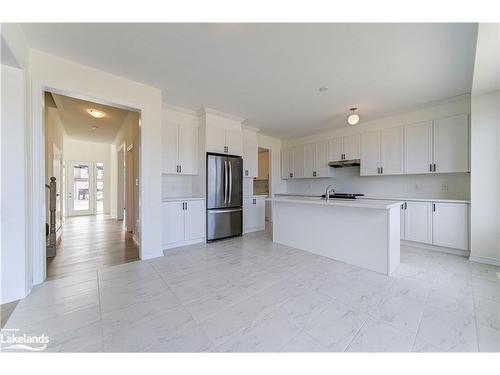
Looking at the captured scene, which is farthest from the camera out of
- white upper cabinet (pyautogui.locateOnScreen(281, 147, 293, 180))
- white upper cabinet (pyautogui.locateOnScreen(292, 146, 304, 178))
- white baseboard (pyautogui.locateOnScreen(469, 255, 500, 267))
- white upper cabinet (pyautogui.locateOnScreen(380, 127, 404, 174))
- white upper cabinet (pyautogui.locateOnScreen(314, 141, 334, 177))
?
white upper cabinet (pyautogui.locateOnScreen(281, 147, 293, 180))

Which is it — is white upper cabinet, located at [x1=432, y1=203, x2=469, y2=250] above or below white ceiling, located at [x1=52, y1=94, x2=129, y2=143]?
below

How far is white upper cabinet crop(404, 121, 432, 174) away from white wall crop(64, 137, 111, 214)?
10.0 meters

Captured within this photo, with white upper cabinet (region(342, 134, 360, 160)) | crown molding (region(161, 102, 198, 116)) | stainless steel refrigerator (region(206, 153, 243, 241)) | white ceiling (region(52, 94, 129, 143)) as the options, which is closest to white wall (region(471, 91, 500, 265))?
white upper cabinet (region(342, 134, 360, 160))

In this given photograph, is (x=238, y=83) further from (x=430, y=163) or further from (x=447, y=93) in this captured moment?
(x=430, y=163)

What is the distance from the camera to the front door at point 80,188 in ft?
25.6

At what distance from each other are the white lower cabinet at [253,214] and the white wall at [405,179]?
192 cm

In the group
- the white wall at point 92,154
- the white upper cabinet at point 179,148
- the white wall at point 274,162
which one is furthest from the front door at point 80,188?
the white wall at point 274,162

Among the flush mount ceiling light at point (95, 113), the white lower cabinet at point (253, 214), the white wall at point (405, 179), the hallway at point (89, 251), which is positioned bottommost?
the hallway at point (89, 251)

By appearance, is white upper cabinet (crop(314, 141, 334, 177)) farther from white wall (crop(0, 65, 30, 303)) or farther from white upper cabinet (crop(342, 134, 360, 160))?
white wall (crop(0, 65, 30, 303))

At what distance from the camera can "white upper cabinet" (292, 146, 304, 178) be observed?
604 centimetres

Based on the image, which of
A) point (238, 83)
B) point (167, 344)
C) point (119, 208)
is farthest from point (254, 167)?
point (119, 208)

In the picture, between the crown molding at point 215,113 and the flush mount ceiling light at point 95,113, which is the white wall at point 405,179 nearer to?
the crown molding at point 215,113

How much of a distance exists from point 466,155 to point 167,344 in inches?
196

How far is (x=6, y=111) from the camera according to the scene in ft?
6.36
